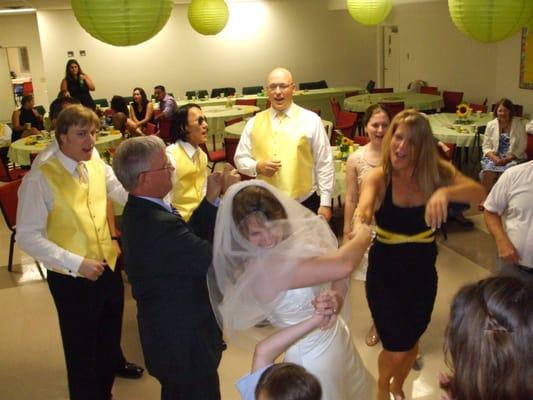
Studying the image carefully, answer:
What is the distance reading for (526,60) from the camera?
9859 mm

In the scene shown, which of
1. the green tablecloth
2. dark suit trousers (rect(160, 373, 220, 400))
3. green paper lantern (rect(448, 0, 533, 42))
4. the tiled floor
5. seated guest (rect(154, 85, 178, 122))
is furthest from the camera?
the green tablecloth

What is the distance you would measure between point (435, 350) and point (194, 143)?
215 centimetres

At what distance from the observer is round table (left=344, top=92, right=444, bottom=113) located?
10.5 metres

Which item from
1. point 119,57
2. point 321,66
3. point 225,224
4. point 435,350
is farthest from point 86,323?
point 321,66

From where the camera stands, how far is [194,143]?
3908 mm

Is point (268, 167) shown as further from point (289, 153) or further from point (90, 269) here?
point (90, 269)

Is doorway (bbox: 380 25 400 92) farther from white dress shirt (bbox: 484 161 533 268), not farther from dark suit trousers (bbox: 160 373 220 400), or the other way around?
dark suit trousers (bbox: 160 373 220 400)

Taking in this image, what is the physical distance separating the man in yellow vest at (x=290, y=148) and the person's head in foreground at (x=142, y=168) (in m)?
1.70

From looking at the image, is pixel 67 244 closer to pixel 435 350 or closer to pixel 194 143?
pixel 194 143

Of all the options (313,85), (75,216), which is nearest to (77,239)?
(75,216)

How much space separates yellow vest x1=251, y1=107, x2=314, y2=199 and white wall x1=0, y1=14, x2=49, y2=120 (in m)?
15.2

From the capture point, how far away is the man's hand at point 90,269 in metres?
2.77

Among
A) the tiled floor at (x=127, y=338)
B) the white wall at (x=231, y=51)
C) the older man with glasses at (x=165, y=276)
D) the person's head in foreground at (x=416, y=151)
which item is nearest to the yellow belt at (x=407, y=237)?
the person's head in foreground at (x=416, y=151)

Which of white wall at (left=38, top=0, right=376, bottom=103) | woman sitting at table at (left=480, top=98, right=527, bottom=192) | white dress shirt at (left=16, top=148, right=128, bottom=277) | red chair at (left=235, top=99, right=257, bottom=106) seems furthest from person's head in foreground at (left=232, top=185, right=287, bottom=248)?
white wall at (left=38, top=0, right=376, bottom=103)
